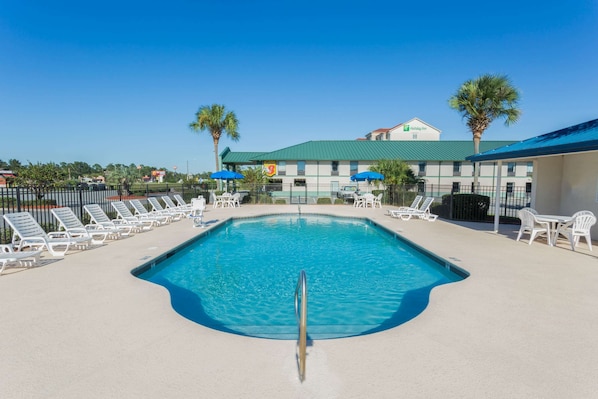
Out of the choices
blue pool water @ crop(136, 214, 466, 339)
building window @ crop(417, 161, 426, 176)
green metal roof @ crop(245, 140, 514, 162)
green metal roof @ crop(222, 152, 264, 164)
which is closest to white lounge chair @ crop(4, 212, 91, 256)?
Answer: blue pool water @ crop(136, 214, 466, 339)

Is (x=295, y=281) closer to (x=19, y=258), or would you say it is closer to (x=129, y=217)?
(x=19, y=258)

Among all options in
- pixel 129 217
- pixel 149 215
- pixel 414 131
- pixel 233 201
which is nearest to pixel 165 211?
pixel 149 215

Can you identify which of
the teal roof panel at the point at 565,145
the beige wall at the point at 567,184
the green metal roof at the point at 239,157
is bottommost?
the beige wall at the point at 567,184

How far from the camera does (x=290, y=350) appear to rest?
10.3ft

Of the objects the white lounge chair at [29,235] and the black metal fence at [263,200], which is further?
the black metal fence at [263,200]

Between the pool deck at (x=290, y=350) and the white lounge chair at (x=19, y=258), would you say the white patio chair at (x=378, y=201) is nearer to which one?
the pool deck at (x=290, y=350)

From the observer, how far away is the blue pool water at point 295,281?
15.6 ft

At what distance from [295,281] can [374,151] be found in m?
28.6

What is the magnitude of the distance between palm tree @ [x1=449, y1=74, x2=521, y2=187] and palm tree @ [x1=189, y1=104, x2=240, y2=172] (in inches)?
685

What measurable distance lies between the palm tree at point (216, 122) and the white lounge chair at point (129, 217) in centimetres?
1561

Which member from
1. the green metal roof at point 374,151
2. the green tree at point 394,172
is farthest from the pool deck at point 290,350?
the green metal roof at point 374,151

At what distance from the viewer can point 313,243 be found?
10242mm

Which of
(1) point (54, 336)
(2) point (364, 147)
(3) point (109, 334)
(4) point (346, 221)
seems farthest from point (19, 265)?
(2) point (364, 147)

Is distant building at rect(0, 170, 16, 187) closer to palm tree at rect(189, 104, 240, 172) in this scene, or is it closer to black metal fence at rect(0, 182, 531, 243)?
black metal fence at rect(0, 182, 531, 243)
